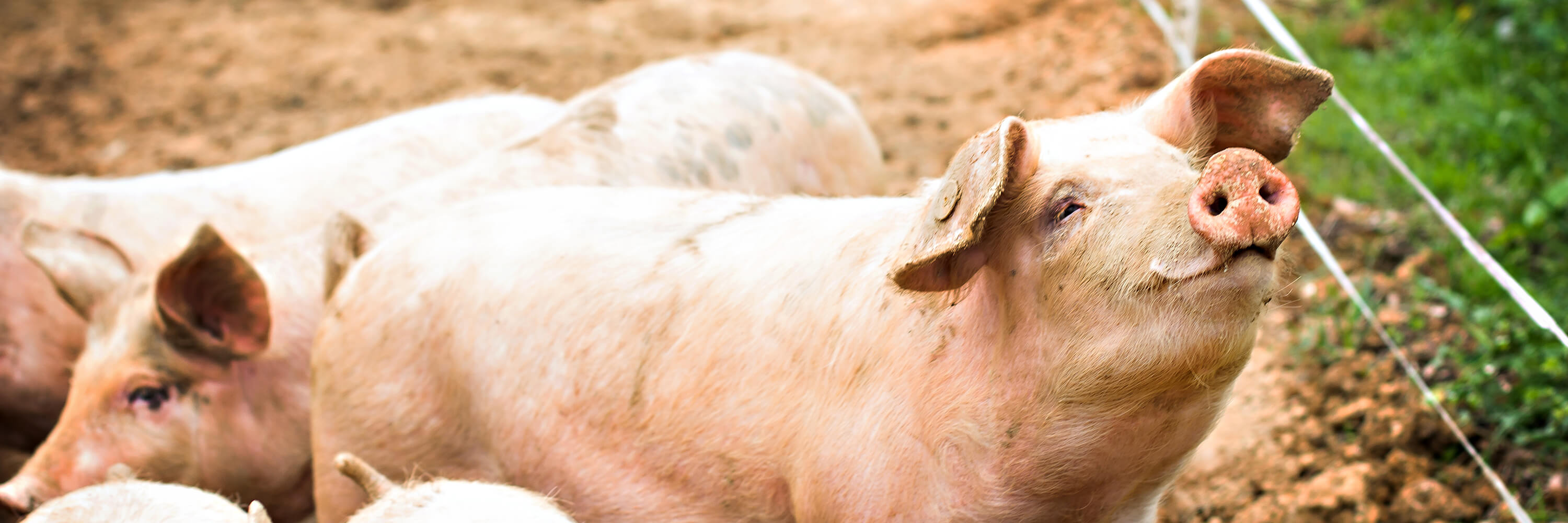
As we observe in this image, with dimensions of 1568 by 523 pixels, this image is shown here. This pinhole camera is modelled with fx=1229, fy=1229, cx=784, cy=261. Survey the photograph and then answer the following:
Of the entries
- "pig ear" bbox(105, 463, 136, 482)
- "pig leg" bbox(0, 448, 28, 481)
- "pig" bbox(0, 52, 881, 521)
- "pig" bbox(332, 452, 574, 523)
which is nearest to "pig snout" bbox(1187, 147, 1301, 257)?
"pig" bbox(332, 452, 574, 523)

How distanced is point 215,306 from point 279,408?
0.35 meters

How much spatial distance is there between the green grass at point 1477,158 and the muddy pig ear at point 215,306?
3.52 metres

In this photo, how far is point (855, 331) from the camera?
94.5 inches

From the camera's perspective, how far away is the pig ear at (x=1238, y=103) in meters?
2.17

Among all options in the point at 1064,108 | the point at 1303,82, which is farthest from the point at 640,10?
the point at 1303,82

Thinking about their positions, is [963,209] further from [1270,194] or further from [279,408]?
[279,408]

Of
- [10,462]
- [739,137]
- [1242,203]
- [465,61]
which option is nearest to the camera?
[1242,203]

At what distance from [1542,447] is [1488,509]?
0.91 ft

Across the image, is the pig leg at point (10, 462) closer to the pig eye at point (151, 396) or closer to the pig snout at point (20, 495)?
the pig snout at point (20, 495)

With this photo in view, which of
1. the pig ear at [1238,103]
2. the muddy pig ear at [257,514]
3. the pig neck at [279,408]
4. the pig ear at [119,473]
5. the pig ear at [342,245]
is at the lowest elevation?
the pig neck at [279,408]

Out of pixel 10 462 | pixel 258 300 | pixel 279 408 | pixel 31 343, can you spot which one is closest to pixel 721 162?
pixel 258 300

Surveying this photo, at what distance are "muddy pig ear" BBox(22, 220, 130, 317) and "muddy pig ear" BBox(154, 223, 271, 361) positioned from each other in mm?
417

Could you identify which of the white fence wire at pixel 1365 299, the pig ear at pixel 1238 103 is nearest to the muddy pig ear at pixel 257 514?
the pig ear at pixel 1238 103

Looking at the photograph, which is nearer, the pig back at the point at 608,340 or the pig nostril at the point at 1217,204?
the pig nostril at the point at 1217,204
